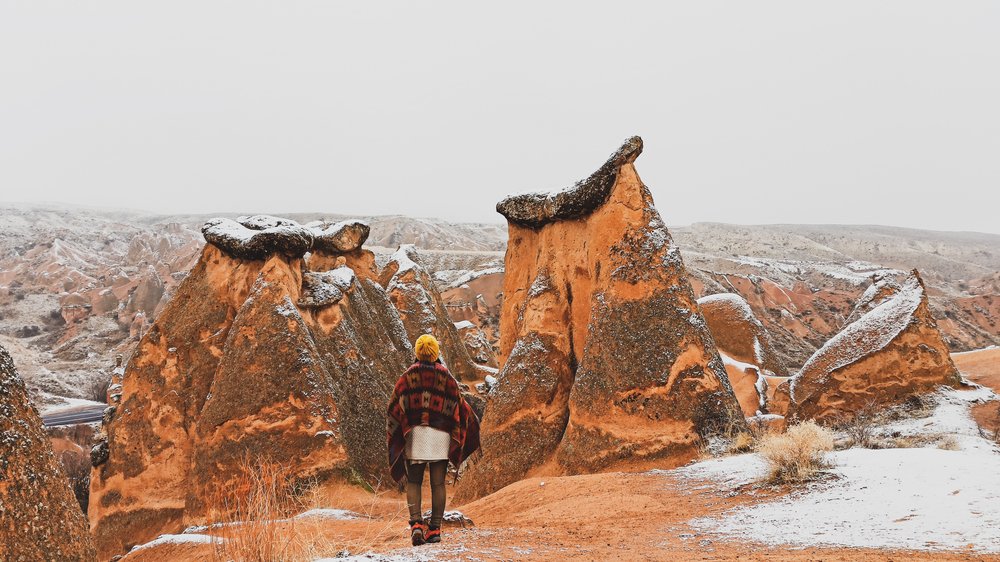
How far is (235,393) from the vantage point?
9023 mm

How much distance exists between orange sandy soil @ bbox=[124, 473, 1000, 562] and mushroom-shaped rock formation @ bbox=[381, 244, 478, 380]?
1200 cm

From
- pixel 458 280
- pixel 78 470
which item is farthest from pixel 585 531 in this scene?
pixel 458 280

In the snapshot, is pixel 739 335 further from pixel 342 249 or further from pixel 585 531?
pixel 585 531

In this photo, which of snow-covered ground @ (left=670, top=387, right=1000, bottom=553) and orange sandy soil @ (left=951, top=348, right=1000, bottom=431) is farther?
orange sandy soil @ (left=951, top=348, right=1000, bottom=431)

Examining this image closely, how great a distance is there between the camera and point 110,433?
10172 mm

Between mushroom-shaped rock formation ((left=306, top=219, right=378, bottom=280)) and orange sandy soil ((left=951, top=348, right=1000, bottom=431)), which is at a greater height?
mushroom-shaped rock formation ((left=306, top=219, right=378, bottom=280))

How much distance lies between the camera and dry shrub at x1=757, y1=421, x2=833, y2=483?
5093mm

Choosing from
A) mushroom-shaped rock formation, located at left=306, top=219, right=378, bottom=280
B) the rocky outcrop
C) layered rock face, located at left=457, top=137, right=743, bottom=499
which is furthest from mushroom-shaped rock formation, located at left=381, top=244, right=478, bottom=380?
layered rock face, located at left=457, top=137, right=743, bottom=499

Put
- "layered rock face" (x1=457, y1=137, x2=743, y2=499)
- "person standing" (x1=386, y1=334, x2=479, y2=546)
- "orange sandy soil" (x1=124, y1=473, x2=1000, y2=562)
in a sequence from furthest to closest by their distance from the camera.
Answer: "layered rock face" (x1=457, y1=137, x2=743, y2=499), "person standing" (x1=386, y1=334, x2=479, y2=546), "orange sandy soil" (x1=124, y1=473, x2=1000, y2=562)

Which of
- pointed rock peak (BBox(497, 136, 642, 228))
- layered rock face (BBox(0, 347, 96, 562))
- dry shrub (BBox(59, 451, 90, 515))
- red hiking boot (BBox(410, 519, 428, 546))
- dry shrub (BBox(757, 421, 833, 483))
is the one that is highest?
pointed rock peak (BBox(497, 136, 642, 228))

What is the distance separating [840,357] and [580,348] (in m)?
4.10

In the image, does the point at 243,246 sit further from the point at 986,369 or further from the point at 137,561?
the point at 986,369

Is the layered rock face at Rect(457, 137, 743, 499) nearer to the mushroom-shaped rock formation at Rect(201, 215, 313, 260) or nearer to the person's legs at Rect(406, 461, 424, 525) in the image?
the person's legs at Rect(406, 461, 424, 525)

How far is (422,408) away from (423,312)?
50.1 ft
